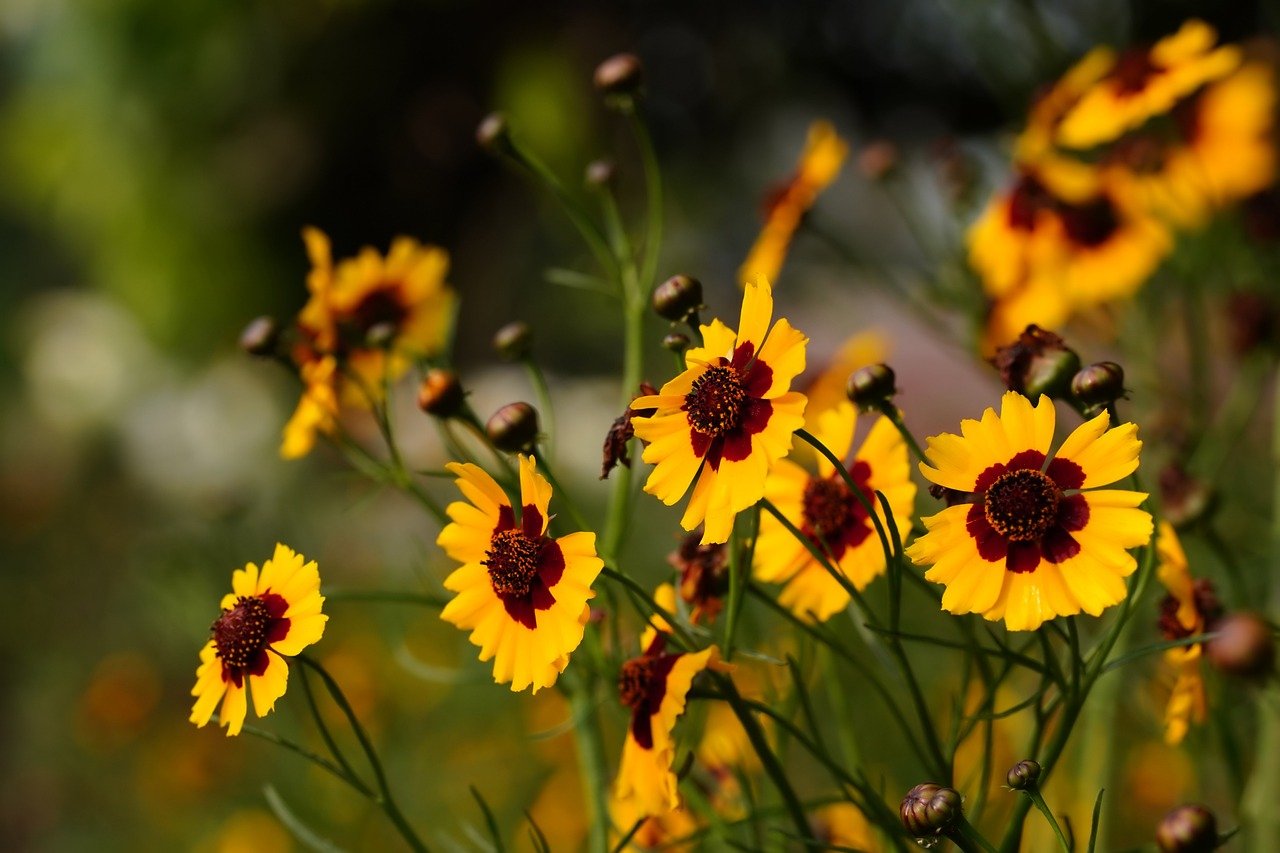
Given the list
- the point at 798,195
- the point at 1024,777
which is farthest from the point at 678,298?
the point at 798,195

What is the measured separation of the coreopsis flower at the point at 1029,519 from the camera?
1.39 ft

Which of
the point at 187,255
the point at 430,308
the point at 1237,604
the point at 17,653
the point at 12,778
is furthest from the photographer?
the point at 187,255

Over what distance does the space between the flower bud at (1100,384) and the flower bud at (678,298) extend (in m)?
0.15

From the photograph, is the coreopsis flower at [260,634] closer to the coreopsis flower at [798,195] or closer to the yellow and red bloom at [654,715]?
the yellow and red bloom at [654,715]

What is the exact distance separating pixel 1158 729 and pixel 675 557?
0.37 metres

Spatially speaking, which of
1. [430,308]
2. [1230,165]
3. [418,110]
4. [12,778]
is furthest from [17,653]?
[1230,165]

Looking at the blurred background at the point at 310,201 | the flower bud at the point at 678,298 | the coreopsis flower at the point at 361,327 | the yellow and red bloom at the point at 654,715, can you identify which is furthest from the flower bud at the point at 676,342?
the blurred background at the point at 310,201

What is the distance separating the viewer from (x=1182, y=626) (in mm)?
518

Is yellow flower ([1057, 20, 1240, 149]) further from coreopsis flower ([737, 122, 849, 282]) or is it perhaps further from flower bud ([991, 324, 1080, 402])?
flower bud ([991, 324, 1080, 402])

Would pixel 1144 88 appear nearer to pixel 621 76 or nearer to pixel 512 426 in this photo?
pixel 621 76

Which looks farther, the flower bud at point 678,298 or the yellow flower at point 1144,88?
the yellow flower at point 1144,88

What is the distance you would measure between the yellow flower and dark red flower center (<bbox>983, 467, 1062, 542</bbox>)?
0.46 metres

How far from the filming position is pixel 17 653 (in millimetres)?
3084

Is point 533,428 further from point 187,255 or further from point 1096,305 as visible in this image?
point 187,255
